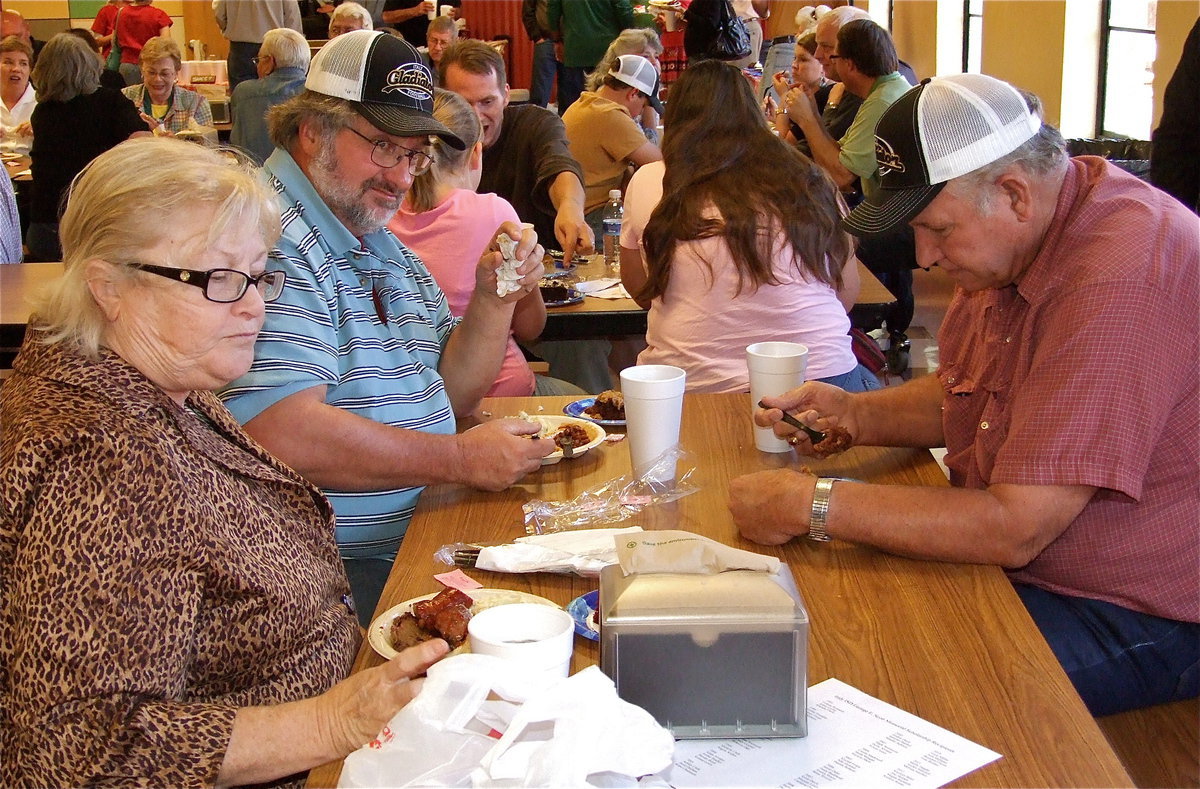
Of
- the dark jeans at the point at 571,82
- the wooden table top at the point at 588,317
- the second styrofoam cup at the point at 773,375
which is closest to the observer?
the second styrofoam cup at the point at 773,375

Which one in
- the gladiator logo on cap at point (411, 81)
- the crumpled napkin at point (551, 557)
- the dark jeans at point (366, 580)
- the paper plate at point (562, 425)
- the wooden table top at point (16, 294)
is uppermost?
the gladiator logo on cap at point (411, 81)

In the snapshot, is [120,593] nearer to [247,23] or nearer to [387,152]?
[387,152]

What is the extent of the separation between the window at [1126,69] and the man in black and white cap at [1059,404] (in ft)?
15.0

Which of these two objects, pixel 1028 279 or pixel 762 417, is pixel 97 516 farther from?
pixel 1028 279

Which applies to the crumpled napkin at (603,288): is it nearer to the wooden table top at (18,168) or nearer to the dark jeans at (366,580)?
the dark jeans at (366,580)

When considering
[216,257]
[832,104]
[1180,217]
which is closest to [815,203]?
[1180,217]

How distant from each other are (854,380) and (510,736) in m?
2.10

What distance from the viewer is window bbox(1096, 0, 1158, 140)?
5.90 metres

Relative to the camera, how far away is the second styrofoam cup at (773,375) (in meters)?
2.09

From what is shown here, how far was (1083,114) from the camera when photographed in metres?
6.62

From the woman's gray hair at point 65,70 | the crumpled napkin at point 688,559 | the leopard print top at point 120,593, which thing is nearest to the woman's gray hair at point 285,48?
the woman's gray hair at point 65,70

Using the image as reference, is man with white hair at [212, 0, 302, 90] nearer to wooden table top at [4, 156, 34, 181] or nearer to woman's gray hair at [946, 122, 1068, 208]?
wooden table top at [4, 156, 34, 181]

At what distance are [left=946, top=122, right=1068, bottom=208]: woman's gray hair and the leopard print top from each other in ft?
3.94

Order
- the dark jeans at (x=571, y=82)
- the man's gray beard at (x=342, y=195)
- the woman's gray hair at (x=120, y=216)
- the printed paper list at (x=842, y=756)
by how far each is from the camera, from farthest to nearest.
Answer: the dark jeans at (x=571, y=82) < the man's gray beard at (x=342, y=195) < the woman's gray hair at (x=120, y=216) < the printed paper list at (x=842, y=756)
